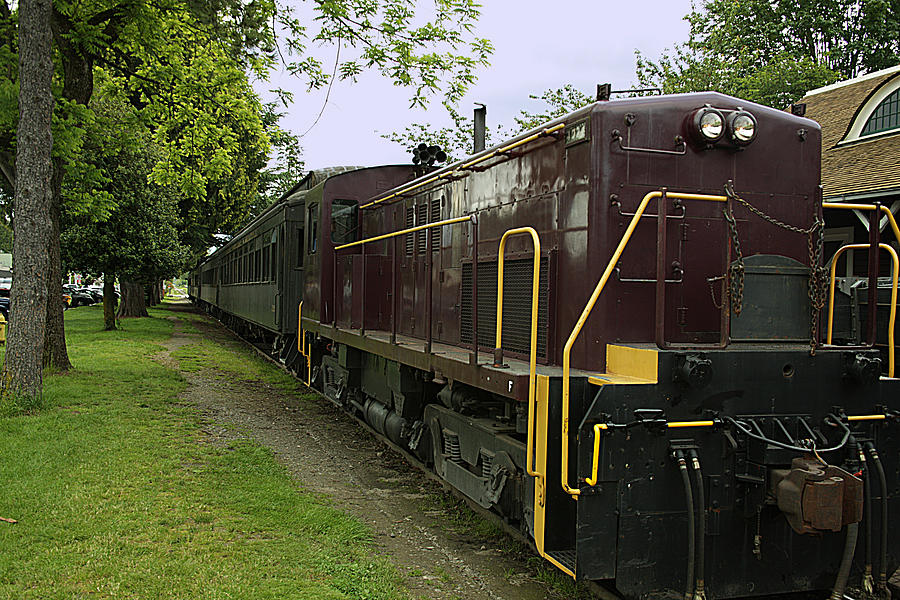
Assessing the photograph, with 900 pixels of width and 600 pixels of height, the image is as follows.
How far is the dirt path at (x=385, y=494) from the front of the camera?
4.80 metres

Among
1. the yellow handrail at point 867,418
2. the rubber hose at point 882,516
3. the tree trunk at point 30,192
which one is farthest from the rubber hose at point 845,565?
the tree trunk at point 30,192

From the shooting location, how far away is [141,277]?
71.9ft

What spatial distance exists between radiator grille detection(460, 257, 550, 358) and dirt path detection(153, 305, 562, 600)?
151 cm

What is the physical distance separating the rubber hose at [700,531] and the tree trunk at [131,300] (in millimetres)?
27107

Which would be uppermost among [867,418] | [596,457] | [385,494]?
[867,418]

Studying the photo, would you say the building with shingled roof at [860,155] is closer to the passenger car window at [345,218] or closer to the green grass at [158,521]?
the passenger car window at [345,218]

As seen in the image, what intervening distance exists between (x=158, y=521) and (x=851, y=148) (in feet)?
43.8

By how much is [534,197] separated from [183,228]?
27.5 meters

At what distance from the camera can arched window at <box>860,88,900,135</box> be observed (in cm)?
1303

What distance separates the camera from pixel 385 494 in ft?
22.3

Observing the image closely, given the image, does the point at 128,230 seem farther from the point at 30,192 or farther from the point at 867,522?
the point at 867,522

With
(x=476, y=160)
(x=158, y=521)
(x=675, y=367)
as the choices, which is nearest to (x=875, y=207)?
(x=675, y=367)

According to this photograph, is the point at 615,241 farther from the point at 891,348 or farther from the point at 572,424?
the point at 891,348

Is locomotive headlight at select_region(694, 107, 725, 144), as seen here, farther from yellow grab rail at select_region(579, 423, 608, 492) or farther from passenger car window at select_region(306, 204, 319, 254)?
passenger car window at select_region(306, 204, 319, 254)
